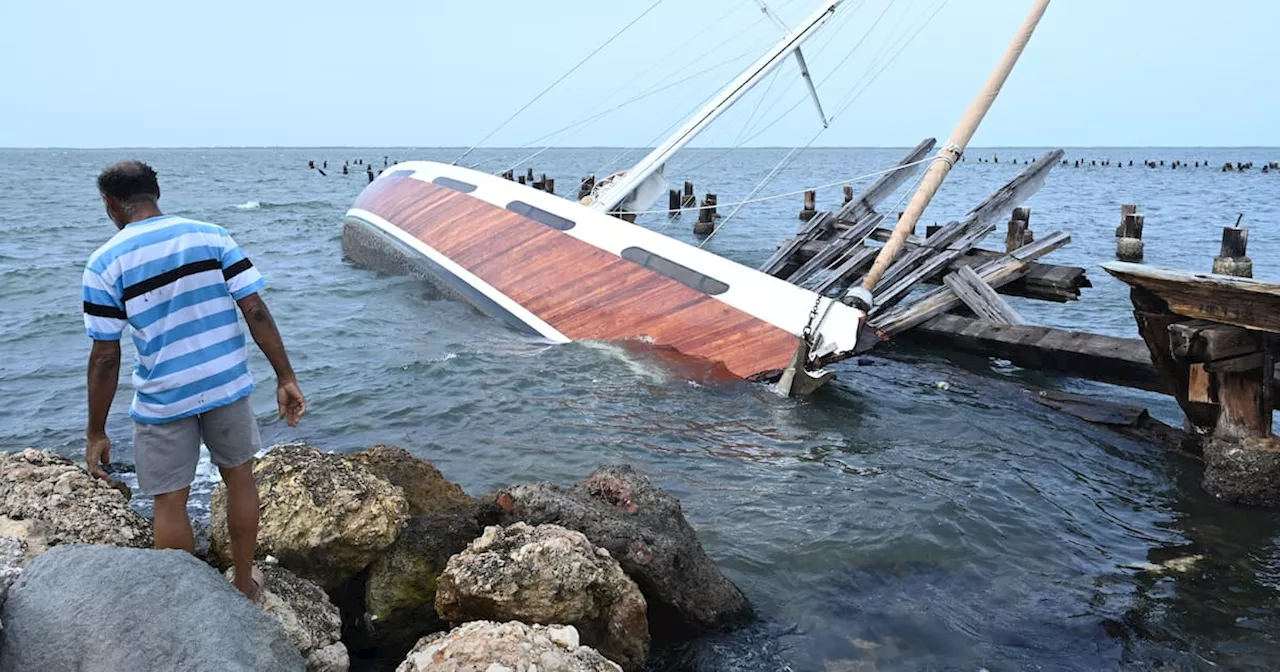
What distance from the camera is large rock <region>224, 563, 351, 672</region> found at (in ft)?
12.3

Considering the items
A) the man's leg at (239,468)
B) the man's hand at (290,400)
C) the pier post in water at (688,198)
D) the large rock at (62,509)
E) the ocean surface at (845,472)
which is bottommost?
the ocean surface at (845,472)

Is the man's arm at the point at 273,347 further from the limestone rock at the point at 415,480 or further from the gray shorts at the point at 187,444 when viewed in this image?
the limestone rock at the point at 415,480

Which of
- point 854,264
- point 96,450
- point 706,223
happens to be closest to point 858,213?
point 854,264

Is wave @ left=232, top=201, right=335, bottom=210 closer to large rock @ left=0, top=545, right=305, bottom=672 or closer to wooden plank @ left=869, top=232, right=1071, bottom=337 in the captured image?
wooden plank @ left=869, top=232, right=1071, bottom=337

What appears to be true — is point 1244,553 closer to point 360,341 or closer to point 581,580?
point 581,580

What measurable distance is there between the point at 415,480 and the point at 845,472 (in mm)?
3592

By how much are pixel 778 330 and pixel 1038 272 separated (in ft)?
14.4

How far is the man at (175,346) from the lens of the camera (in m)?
3.41

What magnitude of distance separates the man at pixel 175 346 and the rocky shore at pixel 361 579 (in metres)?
0.35

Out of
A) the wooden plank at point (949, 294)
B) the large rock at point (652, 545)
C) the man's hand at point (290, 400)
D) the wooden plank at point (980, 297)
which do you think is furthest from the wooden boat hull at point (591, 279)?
the man's hand at point (290, 400)

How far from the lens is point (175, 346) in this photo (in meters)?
3.51

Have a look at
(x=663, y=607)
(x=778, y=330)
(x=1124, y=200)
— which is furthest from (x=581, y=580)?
(x=1124, y=200)

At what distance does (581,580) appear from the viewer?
402 centimetres
